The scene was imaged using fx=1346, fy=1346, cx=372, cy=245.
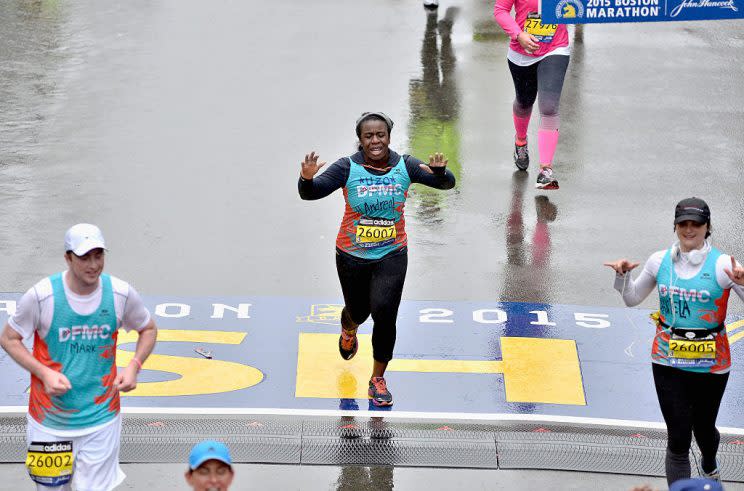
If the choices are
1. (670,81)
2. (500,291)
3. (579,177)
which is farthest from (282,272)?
(670,81)

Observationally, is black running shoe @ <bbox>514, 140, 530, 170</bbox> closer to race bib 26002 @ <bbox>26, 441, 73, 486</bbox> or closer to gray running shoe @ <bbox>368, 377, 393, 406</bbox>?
gray running shoe @ <bbox>368, 377, 393, 406</bbox>

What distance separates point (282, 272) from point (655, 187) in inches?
159

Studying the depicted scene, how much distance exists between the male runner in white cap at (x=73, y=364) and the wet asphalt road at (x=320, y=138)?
415 centimetres

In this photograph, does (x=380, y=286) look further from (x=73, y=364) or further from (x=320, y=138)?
(x=320, y=138)

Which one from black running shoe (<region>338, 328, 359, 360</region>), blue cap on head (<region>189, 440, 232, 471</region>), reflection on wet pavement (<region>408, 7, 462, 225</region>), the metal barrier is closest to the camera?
blue cap on head (<region>189, 440, 232, 471</region>)

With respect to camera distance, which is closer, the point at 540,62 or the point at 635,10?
the point at 635,10

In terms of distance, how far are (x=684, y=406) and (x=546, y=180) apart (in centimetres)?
575

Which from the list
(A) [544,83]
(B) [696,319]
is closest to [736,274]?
(B) [696,319]

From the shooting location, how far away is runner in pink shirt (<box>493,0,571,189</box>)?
12430 mm

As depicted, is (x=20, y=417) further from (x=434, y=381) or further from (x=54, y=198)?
(x=54, y=198)

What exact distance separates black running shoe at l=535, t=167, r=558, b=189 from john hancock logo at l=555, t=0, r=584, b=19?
9.32 ft

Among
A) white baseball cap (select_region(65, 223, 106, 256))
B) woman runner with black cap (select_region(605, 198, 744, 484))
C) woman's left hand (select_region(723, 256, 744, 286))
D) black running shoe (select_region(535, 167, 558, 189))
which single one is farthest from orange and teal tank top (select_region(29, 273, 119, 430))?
black running shoe (select_region(535, 167, 558, 189))

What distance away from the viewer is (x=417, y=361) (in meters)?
9.41

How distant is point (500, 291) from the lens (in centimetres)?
1070
